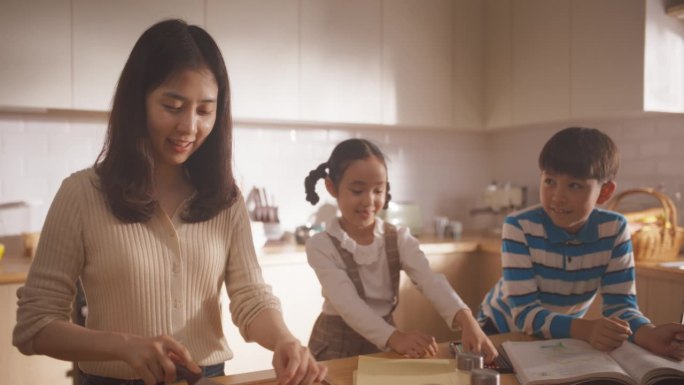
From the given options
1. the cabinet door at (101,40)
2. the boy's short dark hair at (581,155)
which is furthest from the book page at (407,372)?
the cabinet door at (101,40)

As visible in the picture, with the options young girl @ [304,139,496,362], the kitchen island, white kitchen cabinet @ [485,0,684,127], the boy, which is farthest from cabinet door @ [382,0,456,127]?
the boy

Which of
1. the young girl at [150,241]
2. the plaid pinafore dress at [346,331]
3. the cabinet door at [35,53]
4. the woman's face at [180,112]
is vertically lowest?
the plaid pinafore dress at [346,331]

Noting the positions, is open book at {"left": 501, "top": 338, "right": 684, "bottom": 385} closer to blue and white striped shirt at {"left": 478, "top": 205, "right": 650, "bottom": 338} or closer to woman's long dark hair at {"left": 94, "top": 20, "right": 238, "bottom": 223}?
blue and white striped shirt at {"left": 478, "top": 205, "right": 650, "bottom": 338}

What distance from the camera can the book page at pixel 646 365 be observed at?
1.01 metres

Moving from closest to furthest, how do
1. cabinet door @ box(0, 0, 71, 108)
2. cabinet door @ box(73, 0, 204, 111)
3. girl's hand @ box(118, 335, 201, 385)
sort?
girl's hand @ box(118, 335, 201, 385), cabinet door @ box(0, 0, 71, 108), cabinet door @ box(73, 0, 204, 111)

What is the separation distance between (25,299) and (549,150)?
1189mm

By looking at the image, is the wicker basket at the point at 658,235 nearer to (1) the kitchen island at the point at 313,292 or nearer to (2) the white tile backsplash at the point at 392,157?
(1) the kitchen island at the point at 313,292

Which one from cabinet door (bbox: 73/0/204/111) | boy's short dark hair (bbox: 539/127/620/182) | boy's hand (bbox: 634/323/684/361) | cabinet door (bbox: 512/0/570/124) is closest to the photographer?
boy's hand (bbox: 634/323/684/361)

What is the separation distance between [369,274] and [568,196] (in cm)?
55

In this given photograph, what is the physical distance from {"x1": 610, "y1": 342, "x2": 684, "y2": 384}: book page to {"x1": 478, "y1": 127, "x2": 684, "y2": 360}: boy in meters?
0.28

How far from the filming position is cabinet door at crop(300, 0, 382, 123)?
2.96m

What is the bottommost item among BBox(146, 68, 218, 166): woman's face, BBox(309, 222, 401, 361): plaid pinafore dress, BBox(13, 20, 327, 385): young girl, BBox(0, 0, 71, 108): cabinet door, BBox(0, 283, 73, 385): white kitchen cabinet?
BBox(0, 283, 73, 385): white kitchen cabinet

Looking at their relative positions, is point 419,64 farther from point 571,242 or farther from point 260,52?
point 571,242

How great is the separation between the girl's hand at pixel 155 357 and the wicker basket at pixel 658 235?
2.06 metres
